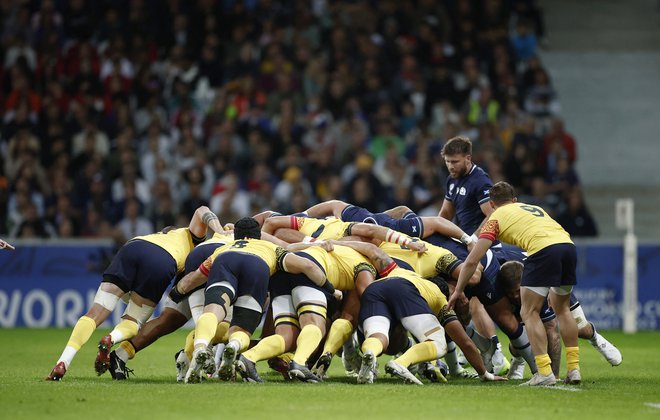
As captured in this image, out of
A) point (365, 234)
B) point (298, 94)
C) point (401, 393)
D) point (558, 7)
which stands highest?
point (558, 7)

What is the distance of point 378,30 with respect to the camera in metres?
23.2

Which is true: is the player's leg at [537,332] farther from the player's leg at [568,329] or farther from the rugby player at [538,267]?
the player's leg at [568,329]

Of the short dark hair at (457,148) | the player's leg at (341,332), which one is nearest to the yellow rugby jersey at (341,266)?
the player's leg at (341,332)

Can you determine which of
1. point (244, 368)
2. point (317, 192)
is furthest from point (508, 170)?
point (244, 368)

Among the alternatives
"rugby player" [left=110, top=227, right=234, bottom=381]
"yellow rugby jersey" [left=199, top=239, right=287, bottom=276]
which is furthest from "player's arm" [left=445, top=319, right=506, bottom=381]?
"rugby player" [left=110, top=227, right=234, bottom=381]

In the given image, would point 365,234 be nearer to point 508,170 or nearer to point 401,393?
point 401,393

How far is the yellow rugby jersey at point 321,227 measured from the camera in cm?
1262

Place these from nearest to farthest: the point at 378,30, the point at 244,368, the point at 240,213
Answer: the point at 244,368 → the point at 240,213 → the point at 378,30

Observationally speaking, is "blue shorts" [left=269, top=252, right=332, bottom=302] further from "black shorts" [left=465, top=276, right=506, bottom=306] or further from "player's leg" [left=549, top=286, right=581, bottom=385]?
"player's leg" [left=549, top=286, right=581, bottom=385]

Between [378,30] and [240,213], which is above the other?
[378,30]

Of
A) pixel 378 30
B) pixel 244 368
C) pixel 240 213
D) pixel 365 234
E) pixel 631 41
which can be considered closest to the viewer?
pixel 244 368

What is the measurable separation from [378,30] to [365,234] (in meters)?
11.5

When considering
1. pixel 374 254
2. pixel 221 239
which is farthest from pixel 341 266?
pixel 221 239

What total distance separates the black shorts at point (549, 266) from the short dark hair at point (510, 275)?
984mm
